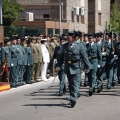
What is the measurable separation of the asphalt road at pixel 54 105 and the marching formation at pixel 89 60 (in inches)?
15.8

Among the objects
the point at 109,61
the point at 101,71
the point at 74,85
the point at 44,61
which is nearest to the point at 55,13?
the point at 44,61

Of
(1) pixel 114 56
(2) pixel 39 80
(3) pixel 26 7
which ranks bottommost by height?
(2) pixel 39 80

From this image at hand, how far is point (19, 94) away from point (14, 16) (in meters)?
25.5

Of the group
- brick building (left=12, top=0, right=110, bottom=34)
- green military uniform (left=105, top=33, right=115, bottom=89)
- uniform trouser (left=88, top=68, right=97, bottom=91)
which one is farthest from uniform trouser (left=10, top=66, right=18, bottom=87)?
brick building (left=12, top=0, right=110, bottom=34)

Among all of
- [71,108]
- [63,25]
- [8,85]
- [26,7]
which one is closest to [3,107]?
[71,108]

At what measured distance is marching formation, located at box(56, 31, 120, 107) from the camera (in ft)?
41.0

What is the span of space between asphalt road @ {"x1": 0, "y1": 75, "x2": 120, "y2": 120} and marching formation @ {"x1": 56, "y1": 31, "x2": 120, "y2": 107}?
0.40m

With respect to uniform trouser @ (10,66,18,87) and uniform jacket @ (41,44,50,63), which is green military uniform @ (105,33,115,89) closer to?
uniform trouser @ (10,66,18,87)

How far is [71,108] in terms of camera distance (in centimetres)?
1235

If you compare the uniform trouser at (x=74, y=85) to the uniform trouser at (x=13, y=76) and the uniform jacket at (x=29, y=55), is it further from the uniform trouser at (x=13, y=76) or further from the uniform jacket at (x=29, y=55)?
the uniform jacket at (x=29, y=55)

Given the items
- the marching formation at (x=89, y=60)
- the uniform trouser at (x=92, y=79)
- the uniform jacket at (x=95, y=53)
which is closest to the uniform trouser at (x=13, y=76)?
the marching formation at (x=89, y=60)

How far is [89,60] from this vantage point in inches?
598

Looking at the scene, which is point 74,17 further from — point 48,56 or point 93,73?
point 93,73

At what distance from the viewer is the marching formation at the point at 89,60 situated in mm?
12492
